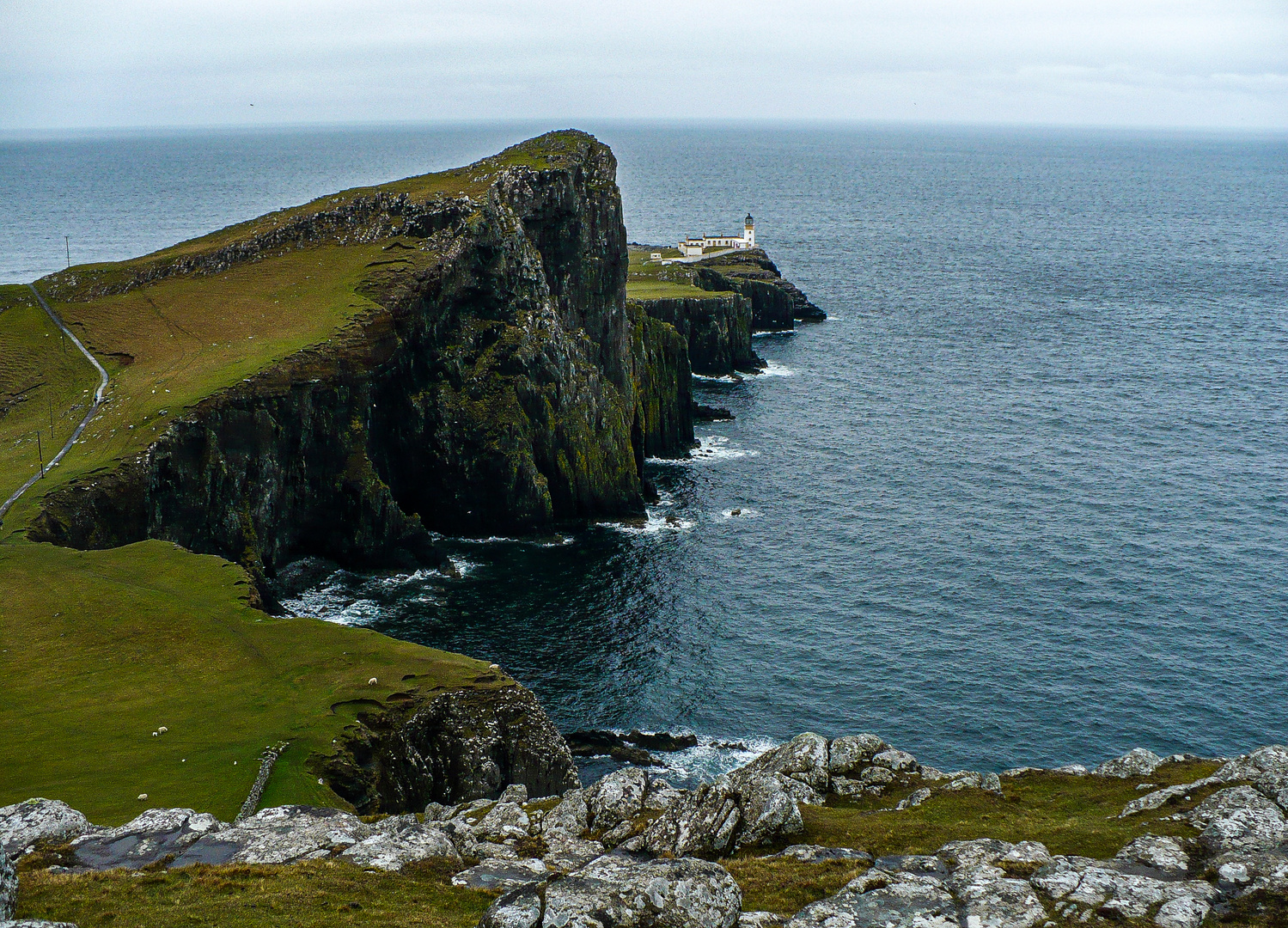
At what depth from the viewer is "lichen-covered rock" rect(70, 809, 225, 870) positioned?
107ft

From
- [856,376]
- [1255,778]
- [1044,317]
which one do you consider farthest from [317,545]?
[1044,317]

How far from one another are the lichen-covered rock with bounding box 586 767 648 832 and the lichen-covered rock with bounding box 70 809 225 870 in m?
12.6

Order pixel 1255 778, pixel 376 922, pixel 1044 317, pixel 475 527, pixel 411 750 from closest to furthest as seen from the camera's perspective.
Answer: pixel 376 922, pixel 1255 778, pixel 411 750, pixel 475 527, pixel 1044 317

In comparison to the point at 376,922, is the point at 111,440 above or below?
above

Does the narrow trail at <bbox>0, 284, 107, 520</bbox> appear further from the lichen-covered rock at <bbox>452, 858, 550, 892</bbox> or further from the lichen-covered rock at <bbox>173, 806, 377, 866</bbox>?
the lichen-covered rock at <bbox>452, 858, 550, 892</bbox>

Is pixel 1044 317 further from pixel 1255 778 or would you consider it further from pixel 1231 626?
pixel 1255 778

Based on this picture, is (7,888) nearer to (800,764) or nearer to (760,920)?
(760,920)

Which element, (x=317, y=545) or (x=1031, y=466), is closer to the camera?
(x=317, y=545)

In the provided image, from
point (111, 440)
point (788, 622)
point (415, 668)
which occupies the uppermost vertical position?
point (111, 440)

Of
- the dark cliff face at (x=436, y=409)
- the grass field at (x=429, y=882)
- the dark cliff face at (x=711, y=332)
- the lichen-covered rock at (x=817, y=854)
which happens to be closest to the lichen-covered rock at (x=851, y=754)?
the grass field at (x=429, y=882)

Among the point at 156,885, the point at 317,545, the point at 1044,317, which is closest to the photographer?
the point at 156,885

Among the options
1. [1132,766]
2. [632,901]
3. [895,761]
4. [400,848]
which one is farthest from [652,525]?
[632,901]

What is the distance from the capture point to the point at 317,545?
87.1 m

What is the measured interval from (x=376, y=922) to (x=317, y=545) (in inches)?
2466
